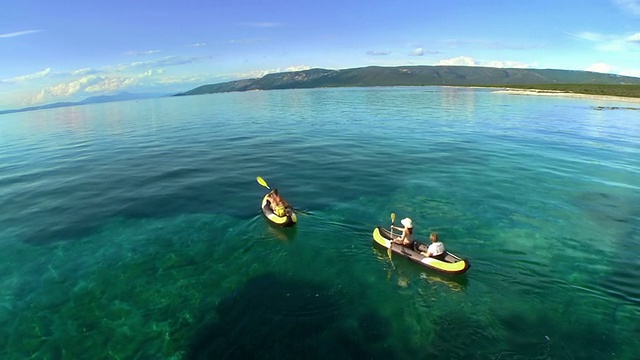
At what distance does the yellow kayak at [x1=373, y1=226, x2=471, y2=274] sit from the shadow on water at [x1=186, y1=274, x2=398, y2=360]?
185 inches

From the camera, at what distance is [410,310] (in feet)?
53.3

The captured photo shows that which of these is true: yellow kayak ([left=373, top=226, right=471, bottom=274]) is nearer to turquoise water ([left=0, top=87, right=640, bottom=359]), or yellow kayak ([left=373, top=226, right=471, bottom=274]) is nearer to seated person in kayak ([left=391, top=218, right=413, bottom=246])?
seated person in kayak ([left=391, top=218, right=413, bottom=246])

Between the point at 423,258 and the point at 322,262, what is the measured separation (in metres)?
5.90

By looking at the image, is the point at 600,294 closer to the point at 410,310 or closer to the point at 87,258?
the point at 410,310

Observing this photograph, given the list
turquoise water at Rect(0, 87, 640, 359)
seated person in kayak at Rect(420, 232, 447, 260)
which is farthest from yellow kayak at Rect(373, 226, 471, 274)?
turquoise water at Rect(0, 87, 640, 359)

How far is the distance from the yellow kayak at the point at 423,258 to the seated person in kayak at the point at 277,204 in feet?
21.9

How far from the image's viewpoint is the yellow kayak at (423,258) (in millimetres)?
17906

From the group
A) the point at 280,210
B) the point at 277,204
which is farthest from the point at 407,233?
the point at 277,204

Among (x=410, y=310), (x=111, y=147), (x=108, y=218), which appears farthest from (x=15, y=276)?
(x=111, y=147)

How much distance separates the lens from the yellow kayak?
17.9 m

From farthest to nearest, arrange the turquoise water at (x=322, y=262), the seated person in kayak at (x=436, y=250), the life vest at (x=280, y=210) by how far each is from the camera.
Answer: the life vest at (x=280, y=210) < the seated person in kayak at (x=436, y=250) < the turquoise water at (x=322, y=262)

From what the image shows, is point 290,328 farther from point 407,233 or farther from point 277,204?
point 277,204

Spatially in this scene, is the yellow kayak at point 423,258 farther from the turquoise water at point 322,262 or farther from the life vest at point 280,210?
the life vest at point 280,210

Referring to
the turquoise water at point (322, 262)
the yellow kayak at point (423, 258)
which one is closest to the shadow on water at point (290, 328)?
the turquoise water at point (322, 262)
